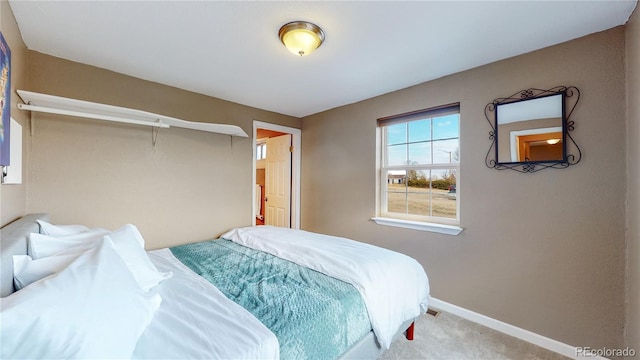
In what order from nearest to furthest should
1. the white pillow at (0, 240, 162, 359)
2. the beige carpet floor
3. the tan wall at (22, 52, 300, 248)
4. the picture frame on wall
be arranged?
1. the white pillow at (0, 240, 162, 359)
2. the picture frame on wall
3. the beige carpet floor
4. the tan wall at (22, 52, 300, 248)

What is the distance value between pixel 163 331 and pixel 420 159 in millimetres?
2665

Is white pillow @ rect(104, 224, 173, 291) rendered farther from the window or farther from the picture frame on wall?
the window

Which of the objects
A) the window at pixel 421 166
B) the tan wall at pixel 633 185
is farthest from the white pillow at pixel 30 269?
the tan wall at pixel 633 185

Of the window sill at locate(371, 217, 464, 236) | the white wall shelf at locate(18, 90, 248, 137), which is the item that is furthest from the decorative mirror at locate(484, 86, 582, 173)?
the white wall shelf at locate(18, 90, 248, 137)

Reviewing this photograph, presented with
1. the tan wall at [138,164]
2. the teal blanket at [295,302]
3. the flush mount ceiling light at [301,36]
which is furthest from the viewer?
the tan wall at [138,164]

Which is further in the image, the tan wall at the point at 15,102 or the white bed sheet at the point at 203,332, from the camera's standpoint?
the tan wall at the point at 15,102

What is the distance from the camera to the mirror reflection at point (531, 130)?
190 centimetres

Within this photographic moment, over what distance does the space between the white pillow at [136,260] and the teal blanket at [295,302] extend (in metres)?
0.31

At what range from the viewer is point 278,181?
4.13 meters

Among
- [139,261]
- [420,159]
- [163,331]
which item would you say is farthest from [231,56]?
[420,159]

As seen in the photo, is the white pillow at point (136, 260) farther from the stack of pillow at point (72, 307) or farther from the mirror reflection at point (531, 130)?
the mirror reflection at point (531, 130)

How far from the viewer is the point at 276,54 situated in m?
2.06

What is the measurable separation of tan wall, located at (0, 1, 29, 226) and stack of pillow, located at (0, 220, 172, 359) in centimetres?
63

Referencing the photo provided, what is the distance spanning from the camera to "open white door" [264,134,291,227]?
3.99 metres
